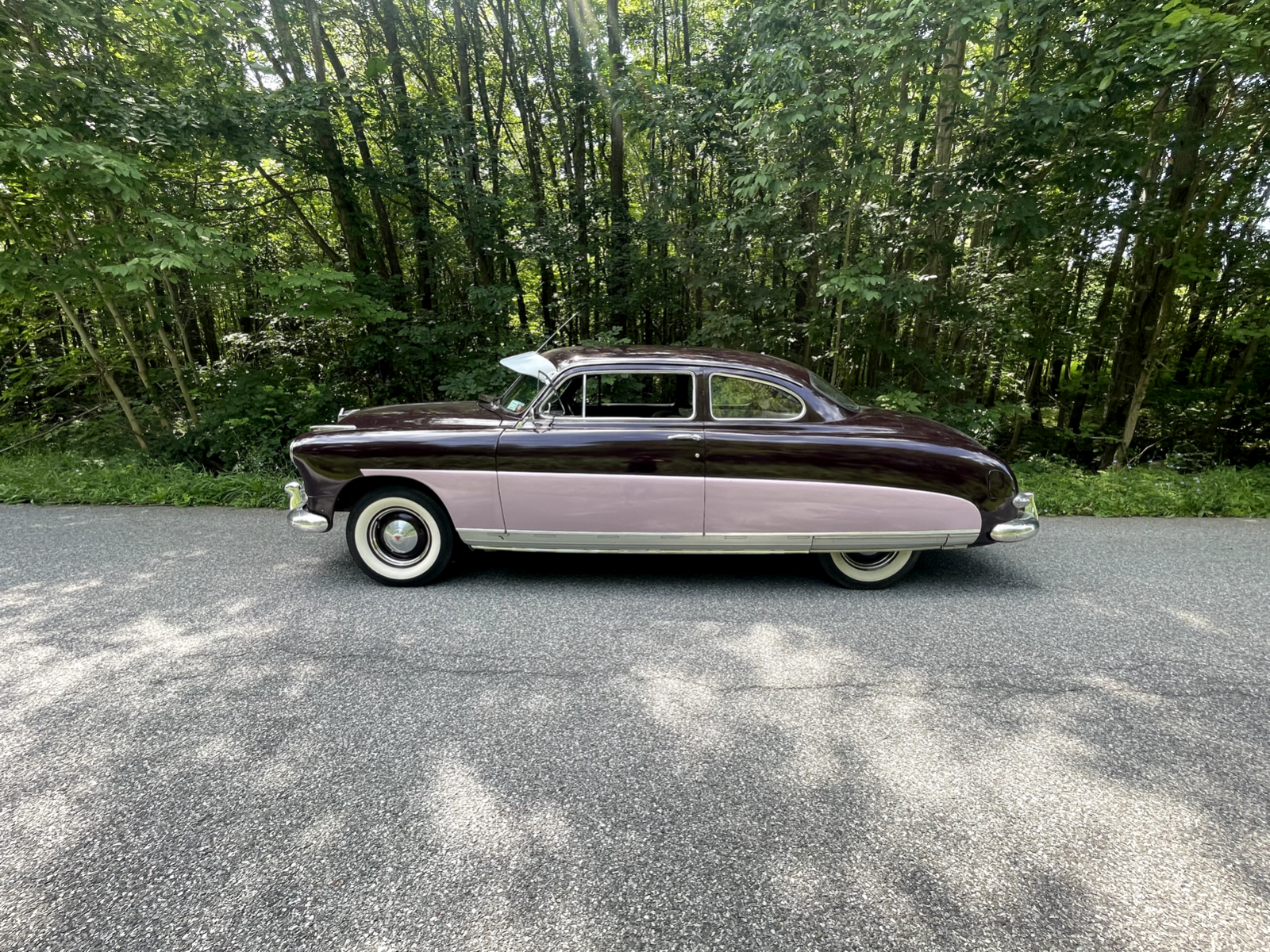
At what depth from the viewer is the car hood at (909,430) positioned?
3570mm

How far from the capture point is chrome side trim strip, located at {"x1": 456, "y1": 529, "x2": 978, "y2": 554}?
3531 millimetres

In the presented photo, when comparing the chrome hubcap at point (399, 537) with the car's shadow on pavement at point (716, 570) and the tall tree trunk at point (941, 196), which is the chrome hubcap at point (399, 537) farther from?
the tall tree trunk at point (941, 196)

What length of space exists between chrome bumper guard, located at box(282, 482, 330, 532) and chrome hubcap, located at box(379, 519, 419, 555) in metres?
0.39

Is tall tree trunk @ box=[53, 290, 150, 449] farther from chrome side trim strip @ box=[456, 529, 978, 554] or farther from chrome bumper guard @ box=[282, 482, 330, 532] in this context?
chrome side trim strip @ box=[456, 529, 978, 554]

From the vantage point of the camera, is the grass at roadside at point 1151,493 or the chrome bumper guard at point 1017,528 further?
the grass at roadside at point 1151,493

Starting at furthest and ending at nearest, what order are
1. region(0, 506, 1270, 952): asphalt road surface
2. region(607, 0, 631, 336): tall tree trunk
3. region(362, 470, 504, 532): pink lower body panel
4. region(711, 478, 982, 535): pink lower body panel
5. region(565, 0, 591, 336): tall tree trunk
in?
region(565, 0, 591, 336): tall tree trunk → region(607, 0, 631, 336): tall tree trunk → region(362, 470, 504, 532): pink lower body panel → region(711, 478, 982, 535): pink lower body panel → region(0, 506, 1270, 952): asphalt road surface

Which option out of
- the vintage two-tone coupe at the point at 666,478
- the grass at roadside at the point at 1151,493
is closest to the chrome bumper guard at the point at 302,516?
the vintage two-tone coupe at the point at 666,478

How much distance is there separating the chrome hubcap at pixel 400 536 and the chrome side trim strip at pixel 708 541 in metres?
0.33

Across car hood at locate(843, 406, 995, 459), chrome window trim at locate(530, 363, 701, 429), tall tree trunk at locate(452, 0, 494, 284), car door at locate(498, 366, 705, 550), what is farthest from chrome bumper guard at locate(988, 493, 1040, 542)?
tall tree trunk at locate(452, 0, 494, 284)

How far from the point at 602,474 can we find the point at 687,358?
3.12ft

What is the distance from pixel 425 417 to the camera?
3871mm

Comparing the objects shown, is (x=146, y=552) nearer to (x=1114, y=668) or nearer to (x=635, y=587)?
(x=635, y=587)

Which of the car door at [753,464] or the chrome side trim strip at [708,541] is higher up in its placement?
the car door at [753,464]

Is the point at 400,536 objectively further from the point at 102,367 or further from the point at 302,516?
the point at 102,367
